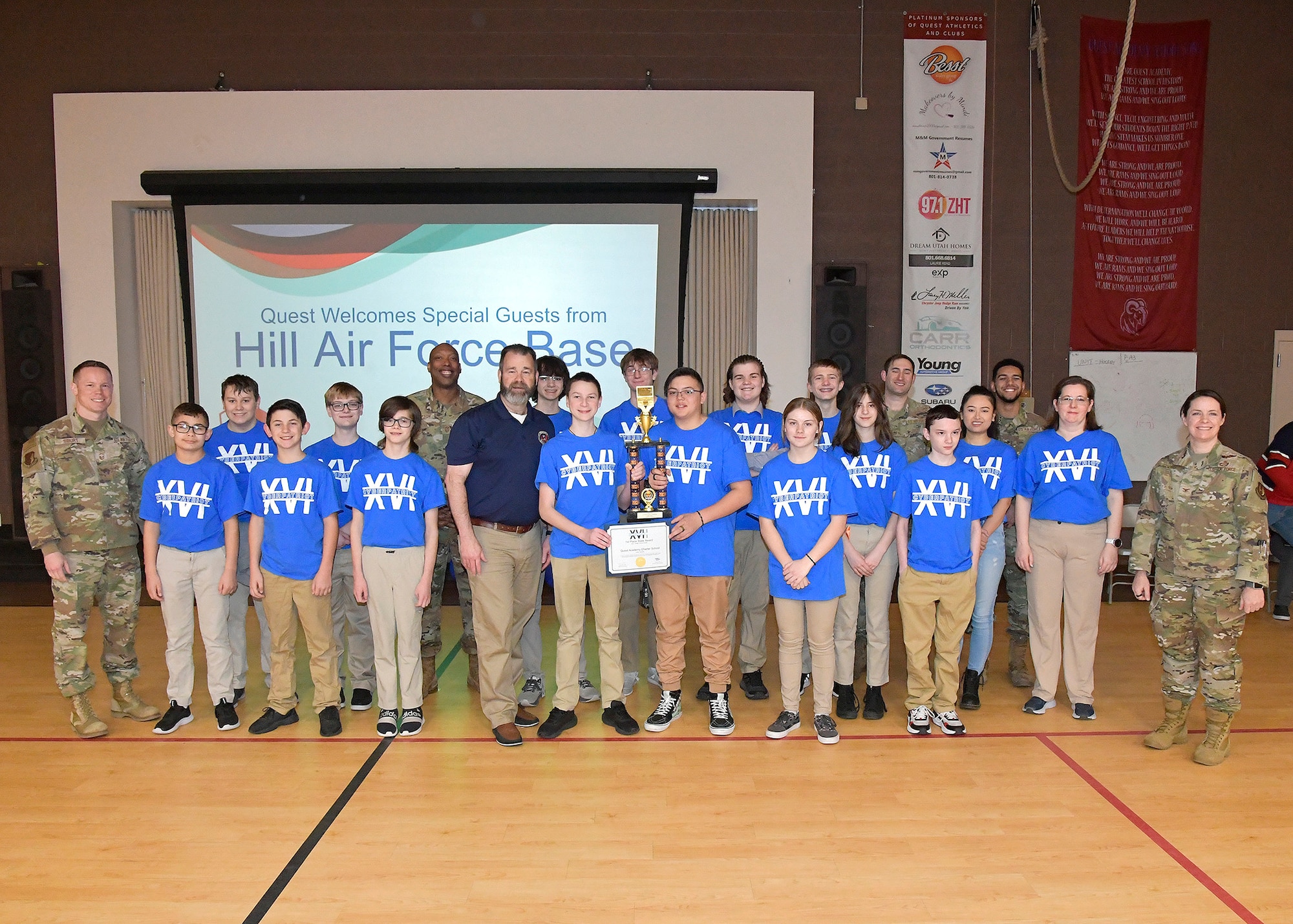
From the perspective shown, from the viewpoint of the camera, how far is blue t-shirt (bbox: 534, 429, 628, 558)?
11.5ft

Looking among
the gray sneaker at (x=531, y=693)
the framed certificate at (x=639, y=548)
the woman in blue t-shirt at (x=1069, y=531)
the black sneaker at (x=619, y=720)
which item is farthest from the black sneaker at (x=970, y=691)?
the gray sneaker at (x=531, y=693)

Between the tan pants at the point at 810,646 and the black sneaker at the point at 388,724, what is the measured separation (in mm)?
1692

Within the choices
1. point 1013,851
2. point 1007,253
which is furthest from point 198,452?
point 1007,253

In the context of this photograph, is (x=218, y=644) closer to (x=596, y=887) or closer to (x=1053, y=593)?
(x=596, y=887)

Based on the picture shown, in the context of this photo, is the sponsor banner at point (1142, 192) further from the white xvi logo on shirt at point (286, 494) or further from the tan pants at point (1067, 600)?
the white xvi logo on shirt at point (286, 494)

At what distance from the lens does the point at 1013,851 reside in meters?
2.70

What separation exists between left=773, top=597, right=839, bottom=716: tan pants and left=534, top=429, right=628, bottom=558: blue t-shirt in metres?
0.84

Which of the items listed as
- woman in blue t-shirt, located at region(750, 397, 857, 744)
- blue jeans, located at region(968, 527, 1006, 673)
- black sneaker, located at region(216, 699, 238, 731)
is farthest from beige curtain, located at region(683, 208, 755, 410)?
black sneaker, located at region(216, 699, 238, 731)

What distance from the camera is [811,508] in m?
3.52

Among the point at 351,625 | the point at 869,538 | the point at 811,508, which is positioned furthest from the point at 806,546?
the point at 351,625

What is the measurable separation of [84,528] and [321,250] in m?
3.25

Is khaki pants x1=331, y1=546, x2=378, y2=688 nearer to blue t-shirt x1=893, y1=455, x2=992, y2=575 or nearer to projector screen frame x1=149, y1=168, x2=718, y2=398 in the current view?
blue t-shirt x1=893, y1=455, x2=992, y2=575

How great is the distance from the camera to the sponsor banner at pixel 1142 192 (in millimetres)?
6828

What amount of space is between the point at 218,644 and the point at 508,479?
1.54 meters
